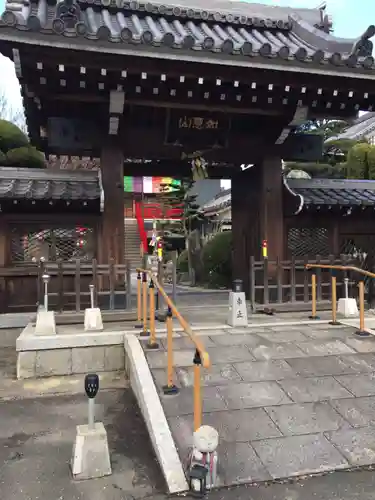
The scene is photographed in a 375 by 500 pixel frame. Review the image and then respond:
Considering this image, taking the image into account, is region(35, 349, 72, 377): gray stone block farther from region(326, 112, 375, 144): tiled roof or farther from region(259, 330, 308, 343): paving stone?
region(326, 112, 375, 144): tiled roof

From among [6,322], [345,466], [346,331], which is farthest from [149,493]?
[6,322]

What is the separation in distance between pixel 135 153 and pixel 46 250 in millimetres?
2638

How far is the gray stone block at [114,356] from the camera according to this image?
5.98 metres

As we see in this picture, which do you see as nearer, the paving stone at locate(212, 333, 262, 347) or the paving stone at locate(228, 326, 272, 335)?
the paving stone at locate(212, 333, 262, 347)

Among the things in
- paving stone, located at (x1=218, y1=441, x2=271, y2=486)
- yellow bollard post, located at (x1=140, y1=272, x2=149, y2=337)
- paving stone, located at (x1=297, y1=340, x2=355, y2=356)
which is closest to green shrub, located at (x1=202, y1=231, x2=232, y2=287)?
yellow bollard post, located at (x1=140, y1=272, x2=149, y2=337)

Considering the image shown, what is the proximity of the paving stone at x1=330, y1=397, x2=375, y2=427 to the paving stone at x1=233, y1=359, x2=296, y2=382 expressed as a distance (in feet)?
2.21

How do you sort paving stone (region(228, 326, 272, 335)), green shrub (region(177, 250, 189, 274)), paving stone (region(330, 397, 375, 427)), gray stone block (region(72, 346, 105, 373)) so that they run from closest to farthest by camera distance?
1. paving stone (region(330, 397, 375, 427))
2. gray stone block (region(72, 346, 105, 373))
3. paving stone (region(228, 326, 272, 335))
4. green shrub (region(177, 250, 189, 274))

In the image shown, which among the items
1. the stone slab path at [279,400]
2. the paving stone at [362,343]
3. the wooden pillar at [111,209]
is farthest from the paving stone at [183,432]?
the wooden pillar at [111,209]

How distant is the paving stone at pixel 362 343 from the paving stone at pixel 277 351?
0.83m

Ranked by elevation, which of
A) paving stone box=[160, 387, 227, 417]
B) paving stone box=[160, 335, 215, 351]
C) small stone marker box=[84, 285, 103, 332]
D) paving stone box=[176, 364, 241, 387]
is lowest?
paving stone box=[160, 387, 227, 417]

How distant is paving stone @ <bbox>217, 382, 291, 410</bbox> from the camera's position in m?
4.33

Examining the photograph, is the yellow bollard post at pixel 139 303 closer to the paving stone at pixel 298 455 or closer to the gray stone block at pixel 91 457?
the gray stone block at pixel 91 457

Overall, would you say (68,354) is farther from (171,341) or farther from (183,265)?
(183,265)

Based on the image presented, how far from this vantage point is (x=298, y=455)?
3.60 metres
